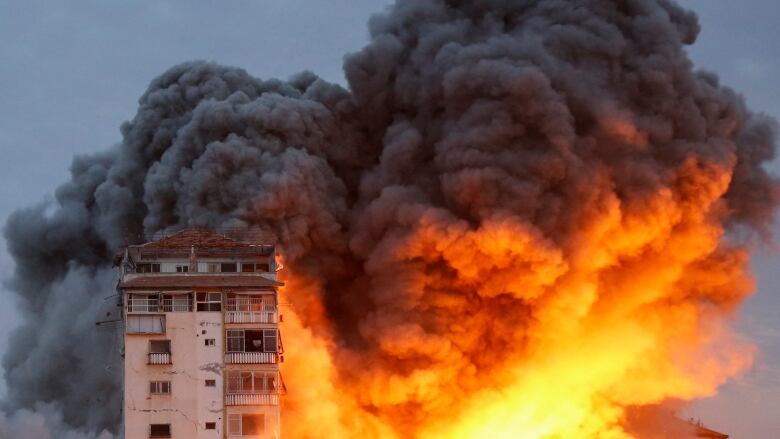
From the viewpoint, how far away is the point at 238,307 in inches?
3113

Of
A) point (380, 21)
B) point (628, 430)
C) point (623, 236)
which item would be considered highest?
point (380, 21)

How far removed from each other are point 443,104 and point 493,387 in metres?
13.1

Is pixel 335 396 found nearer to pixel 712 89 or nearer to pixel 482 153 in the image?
pixel 482 153

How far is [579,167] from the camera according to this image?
3275 inches

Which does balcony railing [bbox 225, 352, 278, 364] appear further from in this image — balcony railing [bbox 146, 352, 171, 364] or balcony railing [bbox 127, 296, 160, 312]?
balcony railing [bbox 127, 296, 160, 312]

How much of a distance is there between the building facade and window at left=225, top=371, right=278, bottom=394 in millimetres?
41

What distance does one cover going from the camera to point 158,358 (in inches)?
3046

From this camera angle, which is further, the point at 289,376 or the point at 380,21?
the point at 380,21

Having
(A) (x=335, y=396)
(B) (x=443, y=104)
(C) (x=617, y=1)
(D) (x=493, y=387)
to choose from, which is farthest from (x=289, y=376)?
(C) (x=617, y=1)

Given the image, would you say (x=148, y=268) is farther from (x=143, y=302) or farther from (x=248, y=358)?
(x=248, y=358)

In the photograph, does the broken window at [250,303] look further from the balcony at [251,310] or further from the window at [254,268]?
the window at [254,268]

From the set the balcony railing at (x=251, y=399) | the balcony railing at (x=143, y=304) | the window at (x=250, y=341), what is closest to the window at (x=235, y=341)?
the window at (x=250, y=341)

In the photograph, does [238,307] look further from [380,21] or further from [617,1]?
[617,1]

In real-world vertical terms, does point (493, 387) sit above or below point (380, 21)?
below
